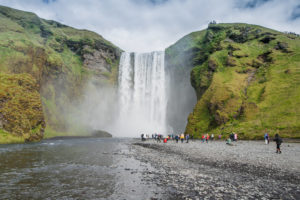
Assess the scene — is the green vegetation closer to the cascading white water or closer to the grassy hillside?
the grassy hillside

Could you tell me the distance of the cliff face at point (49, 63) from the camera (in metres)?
43.6

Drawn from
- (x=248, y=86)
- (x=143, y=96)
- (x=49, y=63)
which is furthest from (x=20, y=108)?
(x=248, y=86)

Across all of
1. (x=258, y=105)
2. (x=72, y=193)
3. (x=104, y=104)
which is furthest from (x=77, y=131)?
(x=72, y=193)

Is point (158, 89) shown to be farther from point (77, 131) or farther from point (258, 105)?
point (258, 105)

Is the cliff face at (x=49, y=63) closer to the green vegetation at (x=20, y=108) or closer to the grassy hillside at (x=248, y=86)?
the green vegetation at (x=20, y=108)

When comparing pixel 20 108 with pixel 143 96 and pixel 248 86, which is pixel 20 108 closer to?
pixel 143 96

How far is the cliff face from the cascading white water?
1064 cm

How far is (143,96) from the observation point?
7906 centimetres

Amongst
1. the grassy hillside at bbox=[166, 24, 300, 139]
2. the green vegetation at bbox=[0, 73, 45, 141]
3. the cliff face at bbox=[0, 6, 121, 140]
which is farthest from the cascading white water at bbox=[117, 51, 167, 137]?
the green vegetation at bbox=[0, 73, 45, 141]

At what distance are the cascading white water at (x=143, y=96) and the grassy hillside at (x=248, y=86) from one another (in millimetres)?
21384

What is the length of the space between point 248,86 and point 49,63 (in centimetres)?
6365

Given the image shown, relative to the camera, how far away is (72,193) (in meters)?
7.90

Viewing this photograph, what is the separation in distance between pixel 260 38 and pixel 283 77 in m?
23.3

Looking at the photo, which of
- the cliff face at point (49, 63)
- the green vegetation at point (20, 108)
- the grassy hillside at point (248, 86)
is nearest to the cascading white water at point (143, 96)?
the cliff face at point (49, 63)
